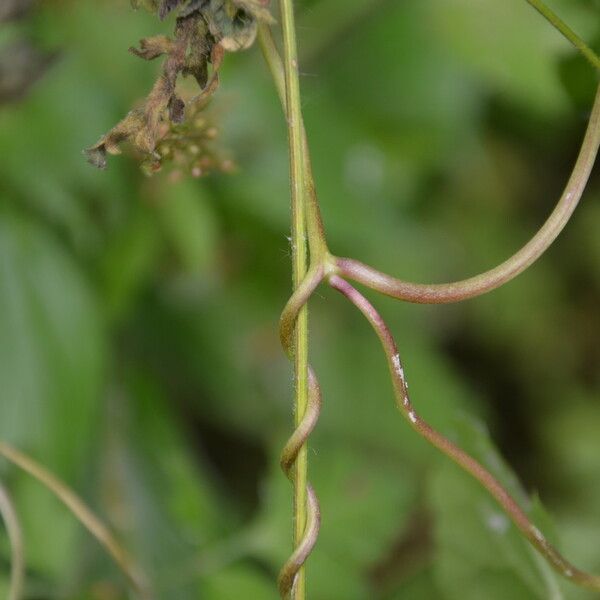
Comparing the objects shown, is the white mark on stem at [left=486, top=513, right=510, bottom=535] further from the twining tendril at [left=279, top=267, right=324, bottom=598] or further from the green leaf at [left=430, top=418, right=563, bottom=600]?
the twining tendril at [left=279, top=267, right=324, bottom=598]

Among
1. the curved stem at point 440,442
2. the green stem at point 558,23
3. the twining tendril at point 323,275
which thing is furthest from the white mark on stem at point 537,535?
the green stem at point 558,23

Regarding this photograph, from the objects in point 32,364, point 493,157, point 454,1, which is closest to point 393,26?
point 454,1

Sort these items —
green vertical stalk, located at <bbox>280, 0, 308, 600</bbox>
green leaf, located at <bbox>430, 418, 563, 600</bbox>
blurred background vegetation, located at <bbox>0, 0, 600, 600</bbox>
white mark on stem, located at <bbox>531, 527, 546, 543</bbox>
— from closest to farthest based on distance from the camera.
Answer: green vertical stalk, located at <bbox>280, 0, 308, 600</bbox>, white mark on stem, located at <bbox>531, 527, 546, 543</bbox>, green leaf, located at <bbox>430, 418, 563, 600</bbox>, blurred background vegetation, located at <bbox>0, 0, 600, 600</bbox>

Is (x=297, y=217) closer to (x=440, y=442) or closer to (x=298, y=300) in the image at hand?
(x=298, y=300)

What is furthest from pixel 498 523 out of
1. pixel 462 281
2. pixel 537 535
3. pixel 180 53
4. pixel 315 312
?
pixel 315 312

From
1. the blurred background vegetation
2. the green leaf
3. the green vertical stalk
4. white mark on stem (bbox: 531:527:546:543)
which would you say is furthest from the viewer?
the blurred background vegetation

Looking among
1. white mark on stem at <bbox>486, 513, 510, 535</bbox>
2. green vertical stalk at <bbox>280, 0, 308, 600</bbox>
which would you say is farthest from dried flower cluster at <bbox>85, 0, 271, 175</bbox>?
white mark on stem at <bbox>486, 513, 510, 535</bbox>
